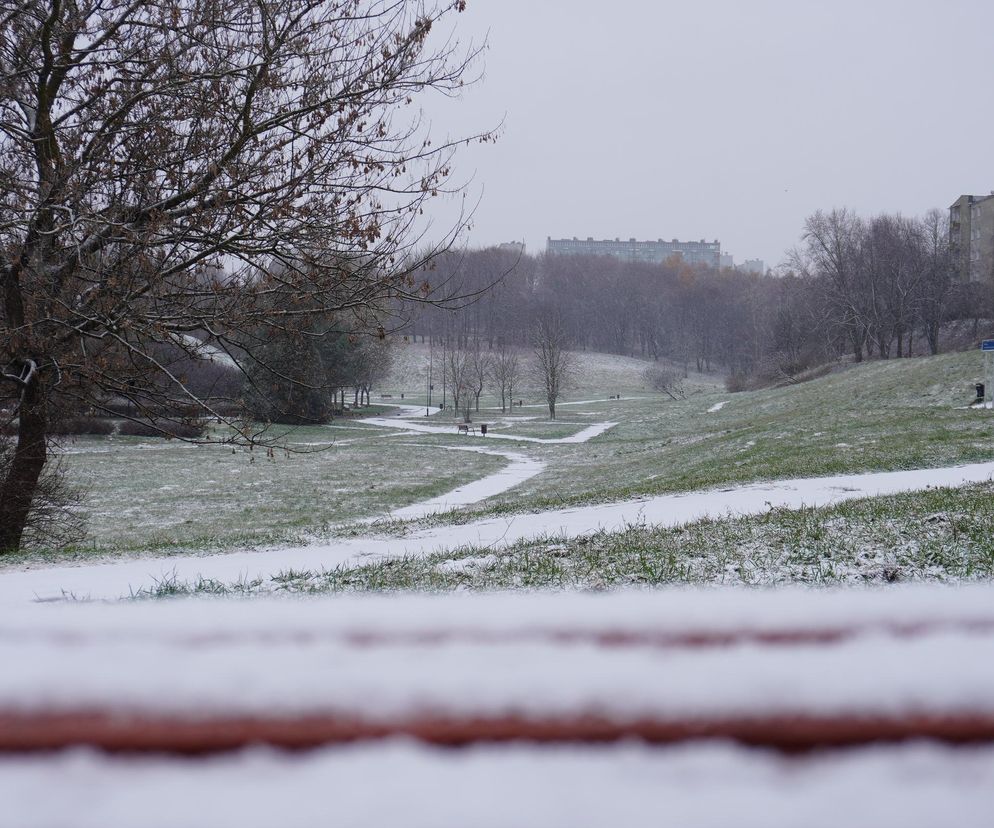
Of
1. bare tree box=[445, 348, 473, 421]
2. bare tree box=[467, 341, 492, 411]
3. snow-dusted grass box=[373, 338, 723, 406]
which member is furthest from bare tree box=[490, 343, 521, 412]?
snow-dusted grass box=[373, 338, 723, 406]

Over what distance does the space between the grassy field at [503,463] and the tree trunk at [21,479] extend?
1.01 meters

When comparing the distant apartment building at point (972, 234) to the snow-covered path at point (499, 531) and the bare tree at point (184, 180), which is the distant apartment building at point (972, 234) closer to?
the snow-covered path at point (499, 531)

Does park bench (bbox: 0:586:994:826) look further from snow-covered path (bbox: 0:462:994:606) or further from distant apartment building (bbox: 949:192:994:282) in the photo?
distant apartment building (bbox: 949:192:994:282)

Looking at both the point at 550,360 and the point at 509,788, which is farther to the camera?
the point at 550,360

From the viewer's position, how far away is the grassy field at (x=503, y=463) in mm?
13852

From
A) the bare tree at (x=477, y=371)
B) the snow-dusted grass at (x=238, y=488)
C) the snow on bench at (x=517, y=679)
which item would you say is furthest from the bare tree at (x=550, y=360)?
the snow on bench at (x=517, y=679)

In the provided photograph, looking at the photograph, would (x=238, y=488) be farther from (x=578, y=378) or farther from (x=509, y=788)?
(x=578, y=378)

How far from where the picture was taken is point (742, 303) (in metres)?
112

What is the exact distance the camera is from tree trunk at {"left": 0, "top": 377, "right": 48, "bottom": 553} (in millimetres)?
9594

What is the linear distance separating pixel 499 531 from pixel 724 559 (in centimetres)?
485

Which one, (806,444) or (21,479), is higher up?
(21,479)

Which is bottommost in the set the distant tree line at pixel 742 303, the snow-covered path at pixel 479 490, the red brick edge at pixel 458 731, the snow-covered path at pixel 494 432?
the snow-covered path at pixel 479 490

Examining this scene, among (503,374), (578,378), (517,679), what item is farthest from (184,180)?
(578,378)

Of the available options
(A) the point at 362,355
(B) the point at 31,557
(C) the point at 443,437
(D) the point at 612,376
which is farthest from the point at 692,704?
(D) the point at 612,376
